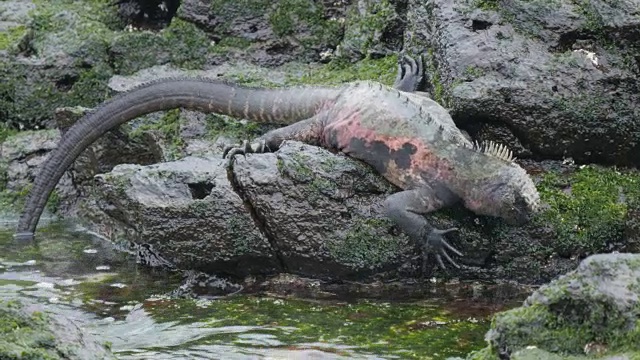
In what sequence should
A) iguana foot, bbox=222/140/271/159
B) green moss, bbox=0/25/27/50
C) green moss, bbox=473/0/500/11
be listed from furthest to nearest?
green moss, bbox=0/25/27/50 < green moss, bbox=473/0/500/11 < iguana foot, bbox=222/140/271/159

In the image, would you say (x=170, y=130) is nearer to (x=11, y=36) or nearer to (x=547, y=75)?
(x=11, y=36)

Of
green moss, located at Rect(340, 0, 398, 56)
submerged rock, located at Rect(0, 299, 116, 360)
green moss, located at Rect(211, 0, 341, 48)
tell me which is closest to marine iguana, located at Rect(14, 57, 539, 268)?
green moss, located at Rect(340, 0, 398, 56)

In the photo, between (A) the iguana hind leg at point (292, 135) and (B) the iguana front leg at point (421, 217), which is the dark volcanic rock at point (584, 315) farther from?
(A) the iguana hind leg at point (292, 135)

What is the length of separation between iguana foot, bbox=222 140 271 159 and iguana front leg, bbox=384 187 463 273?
1.08 metres

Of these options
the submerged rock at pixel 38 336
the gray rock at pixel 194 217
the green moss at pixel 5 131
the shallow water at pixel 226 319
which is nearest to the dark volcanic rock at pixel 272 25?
the green moss at pixel 5 131

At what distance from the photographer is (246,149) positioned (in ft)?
23.0

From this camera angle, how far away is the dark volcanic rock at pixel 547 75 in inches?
276

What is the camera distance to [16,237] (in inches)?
316

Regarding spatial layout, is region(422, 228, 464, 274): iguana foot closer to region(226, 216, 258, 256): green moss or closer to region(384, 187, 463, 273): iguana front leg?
region(384, 187, 463, 273): iguana front leg

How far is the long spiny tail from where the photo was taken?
26.1 ft

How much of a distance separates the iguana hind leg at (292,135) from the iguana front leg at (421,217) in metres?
0.88

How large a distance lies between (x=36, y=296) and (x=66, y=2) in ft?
15.0

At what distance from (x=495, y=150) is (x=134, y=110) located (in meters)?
3.17

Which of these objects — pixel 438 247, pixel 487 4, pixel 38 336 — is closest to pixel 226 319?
pixel 438 247
